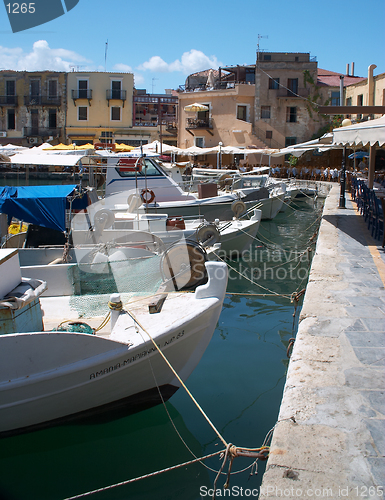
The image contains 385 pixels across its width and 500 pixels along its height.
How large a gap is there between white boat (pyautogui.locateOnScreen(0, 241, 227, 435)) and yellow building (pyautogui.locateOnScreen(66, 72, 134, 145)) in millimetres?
37593

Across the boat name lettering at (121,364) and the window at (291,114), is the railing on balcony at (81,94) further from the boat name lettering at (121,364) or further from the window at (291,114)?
the boat name lettering at (121,364)

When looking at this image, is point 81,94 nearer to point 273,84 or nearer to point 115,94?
point 115,94

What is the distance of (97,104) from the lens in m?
40.9

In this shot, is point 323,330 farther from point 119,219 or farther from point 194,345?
point 119,219

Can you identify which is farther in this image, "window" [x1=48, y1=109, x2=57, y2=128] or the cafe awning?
"window" [x1=48, y1=109, x2=57, y2=128]

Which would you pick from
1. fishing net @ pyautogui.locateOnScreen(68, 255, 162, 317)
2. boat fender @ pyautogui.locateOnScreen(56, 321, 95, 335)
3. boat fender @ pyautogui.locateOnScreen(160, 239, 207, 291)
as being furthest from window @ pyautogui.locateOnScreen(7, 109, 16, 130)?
boat fender @ pyautogui.locateOnScreen(56, 321, 95, 335)

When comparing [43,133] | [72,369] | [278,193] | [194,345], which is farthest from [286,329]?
[43,133]

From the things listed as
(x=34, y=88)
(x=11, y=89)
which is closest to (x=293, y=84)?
(x=34, y=88)

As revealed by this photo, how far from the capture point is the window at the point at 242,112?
1496 inches

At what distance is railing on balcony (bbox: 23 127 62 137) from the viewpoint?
4125 cm

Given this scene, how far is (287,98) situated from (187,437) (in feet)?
122

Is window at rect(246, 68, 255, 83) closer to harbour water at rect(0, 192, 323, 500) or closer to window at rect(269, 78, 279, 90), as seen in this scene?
window at rect(269, 78, 279, 90)

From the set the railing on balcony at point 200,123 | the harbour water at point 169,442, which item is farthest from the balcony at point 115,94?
the harbour water at point 169,442

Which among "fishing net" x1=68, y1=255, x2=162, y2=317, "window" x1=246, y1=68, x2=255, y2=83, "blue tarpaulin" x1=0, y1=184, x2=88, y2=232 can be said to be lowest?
"fishing net" x1=68, y1=255, x2=162, y2=317
